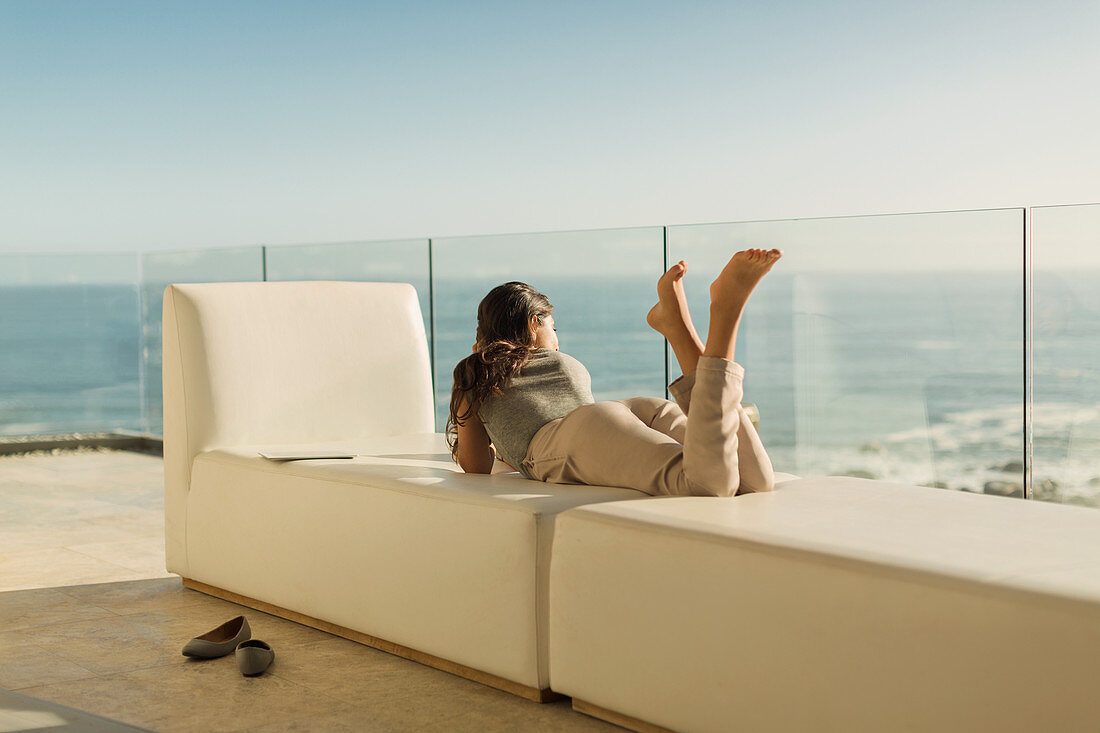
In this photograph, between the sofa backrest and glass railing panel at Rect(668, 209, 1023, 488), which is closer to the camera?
the sofa backrest

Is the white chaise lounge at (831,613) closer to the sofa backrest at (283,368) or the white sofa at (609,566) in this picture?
the white sofa at (609,566)

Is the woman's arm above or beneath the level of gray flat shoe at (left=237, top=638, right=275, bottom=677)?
above

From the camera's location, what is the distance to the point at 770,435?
448 cm

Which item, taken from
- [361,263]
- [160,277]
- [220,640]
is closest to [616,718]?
[220,640]

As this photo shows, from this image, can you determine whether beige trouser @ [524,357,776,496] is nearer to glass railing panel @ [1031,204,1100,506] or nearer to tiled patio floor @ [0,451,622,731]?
tiled patio floor @ [0,451,622,731]

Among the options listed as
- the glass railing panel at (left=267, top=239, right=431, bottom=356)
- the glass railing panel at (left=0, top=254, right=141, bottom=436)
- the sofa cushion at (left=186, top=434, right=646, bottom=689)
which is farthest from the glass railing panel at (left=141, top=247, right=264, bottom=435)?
the sofa cushion at (left=186, top=434, right=646, bottom=689)

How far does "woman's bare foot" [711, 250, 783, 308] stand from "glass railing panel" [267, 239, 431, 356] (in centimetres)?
289

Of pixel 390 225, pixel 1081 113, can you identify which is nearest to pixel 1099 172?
pixel 1081 113

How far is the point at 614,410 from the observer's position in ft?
7.93

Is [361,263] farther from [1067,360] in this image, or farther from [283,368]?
[1067,360]

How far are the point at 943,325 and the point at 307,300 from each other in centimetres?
224

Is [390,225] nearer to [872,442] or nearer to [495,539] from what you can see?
[872,442]

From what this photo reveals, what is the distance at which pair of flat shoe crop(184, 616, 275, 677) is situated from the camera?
2389 millimetres

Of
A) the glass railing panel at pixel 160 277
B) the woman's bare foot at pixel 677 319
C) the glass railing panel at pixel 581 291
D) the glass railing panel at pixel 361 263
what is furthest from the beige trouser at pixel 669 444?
the glass railing panel at pixel 160 277
